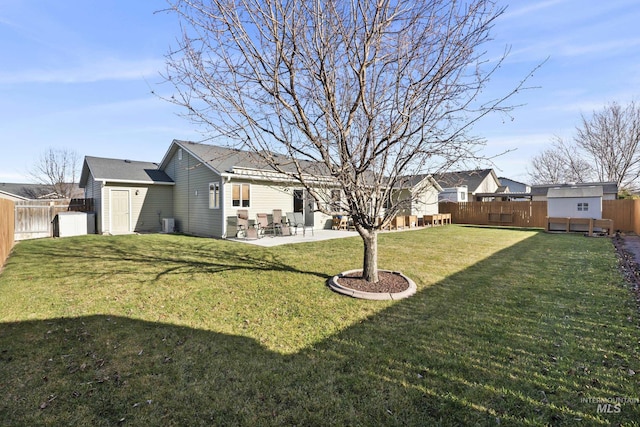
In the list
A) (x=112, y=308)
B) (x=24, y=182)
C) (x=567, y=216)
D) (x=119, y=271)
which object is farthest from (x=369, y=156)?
(x=24, y=182)

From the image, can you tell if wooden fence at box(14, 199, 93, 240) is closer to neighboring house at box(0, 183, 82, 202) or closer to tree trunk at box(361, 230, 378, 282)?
tree trunk at box(361, 230, 378, 282)

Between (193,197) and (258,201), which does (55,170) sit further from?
(258,201)

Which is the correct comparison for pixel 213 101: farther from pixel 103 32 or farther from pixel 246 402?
pixel 103 32

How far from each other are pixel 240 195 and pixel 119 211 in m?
6.58

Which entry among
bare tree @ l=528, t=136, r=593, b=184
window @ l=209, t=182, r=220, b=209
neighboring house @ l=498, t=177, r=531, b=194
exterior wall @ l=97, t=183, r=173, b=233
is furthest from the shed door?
neighboring house @ l=498, t=177, r=531, b=194

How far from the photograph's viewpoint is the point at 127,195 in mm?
14742

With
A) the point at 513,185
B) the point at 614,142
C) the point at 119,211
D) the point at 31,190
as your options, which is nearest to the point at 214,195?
the point at 119,211

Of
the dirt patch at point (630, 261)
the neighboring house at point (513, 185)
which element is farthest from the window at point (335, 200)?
the neighboring house at point (513, 185)

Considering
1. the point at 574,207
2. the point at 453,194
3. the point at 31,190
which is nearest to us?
the point at 574,207

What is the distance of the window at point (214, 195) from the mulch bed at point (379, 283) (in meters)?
8.42

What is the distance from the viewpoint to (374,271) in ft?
18.2

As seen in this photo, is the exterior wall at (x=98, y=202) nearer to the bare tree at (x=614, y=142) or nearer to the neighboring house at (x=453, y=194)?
the neighboring house at (x=453, y=194)

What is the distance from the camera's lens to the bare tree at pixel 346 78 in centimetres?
451

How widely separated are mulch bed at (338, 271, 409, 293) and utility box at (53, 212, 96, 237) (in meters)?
13.9
